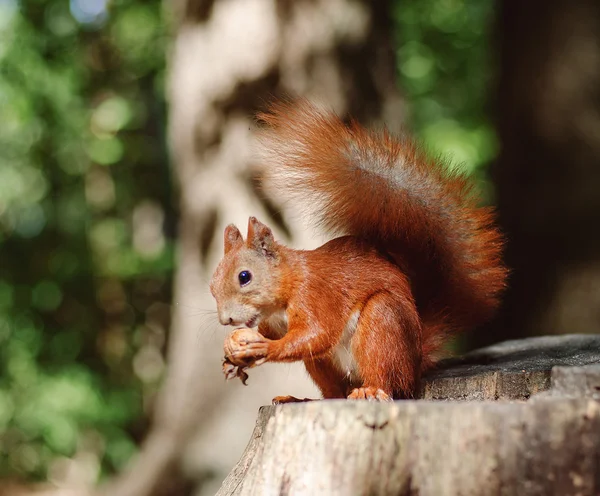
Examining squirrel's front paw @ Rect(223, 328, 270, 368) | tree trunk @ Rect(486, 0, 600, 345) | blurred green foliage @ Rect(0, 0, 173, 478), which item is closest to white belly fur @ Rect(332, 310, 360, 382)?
squirrel's front paw @ Rect(223, 328, 270, 368)

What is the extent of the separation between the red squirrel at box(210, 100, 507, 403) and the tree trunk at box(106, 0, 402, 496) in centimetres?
117

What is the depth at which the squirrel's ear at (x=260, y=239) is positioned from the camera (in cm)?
145

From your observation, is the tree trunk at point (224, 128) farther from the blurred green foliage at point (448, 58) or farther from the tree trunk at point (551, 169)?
the blurred green foliage at point (448, 58)

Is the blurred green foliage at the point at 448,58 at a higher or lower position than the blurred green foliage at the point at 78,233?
higher

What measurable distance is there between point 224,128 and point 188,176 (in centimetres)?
24

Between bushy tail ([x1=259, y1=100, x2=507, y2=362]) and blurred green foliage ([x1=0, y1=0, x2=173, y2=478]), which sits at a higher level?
blurred green foliage ([x1=0, y1=0, x2=173, y2=478])

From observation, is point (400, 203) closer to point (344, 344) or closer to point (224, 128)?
point (344, 344)

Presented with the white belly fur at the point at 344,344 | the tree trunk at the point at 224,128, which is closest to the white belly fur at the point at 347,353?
the white belly fur at the point at 344,344

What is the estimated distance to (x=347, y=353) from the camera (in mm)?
1421

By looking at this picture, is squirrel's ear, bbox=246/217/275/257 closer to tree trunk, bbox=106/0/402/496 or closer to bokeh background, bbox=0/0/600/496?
bokeh background, bbox=0/0/600/496

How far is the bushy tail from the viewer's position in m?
1.42

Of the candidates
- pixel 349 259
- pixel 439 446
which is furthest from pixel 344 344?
pixel 439 446

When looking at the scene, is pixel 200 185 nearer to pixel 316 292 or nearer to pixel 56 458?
pixel 316 292

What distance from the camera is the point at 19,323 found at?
4.70 meters
